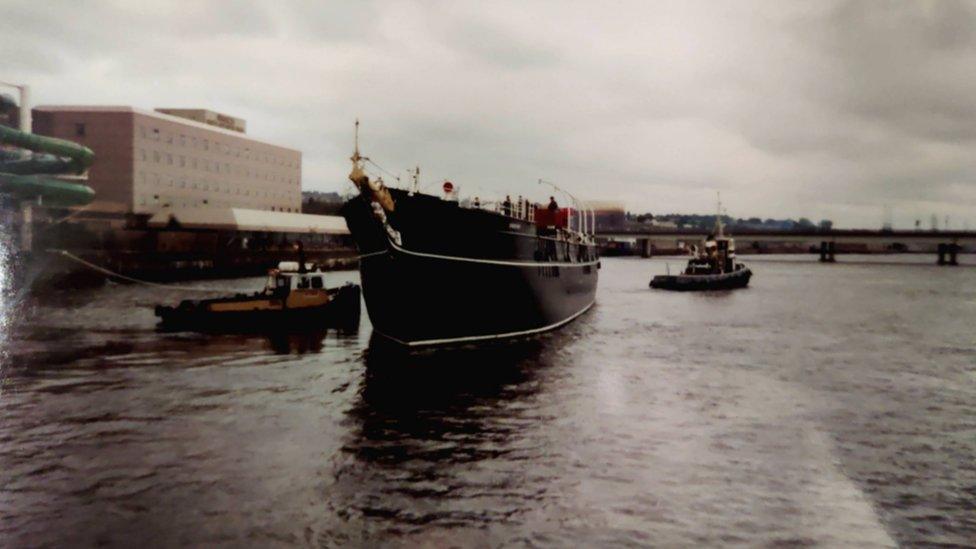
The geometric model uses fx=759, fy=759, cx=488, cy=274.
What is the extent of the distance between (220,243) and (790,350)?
238 feet

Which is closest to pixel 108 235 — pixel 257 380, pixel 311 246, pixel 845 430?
pixel 311 246

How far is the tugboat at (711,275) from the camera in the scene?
84.4 metres

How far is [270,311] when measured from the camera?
39.1m

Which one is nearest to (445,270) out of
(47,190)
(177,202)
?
(47,190)

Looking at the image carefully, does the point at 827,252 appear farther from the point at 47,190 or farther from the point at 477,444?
the point at 477,444

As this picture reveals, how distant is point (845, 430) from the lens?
21328 mm

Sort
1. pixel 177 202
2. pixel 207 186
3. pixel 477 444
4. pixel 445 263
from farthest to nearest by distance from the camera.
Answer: pixel 207 186 → pixel 177 202 → pixel 445 263 → pixel 477 444

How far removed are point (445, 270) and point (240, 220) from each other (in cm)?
7061

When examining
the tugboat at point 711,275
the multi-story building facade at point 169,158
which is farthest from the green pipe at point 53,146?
the tugboat at point 711,275

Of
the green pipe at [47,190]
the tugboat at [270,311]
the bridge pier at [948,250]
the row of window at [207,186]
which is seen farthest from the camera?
the bridge pier at [948,250]

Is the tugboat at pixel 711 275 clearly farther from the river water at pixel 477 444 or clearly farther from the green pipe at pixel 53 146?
the green pipe at pixel 53 146


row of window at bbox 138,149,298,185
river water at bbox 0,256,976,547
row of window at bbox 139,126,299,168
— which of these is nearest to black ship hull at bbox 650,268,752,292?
river water at bbox 0,256,976,547

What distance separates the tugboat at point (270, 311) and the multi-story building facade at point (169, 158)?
50.1 metres

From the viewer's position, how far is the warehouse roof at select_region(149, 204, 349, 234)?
88.6 m
